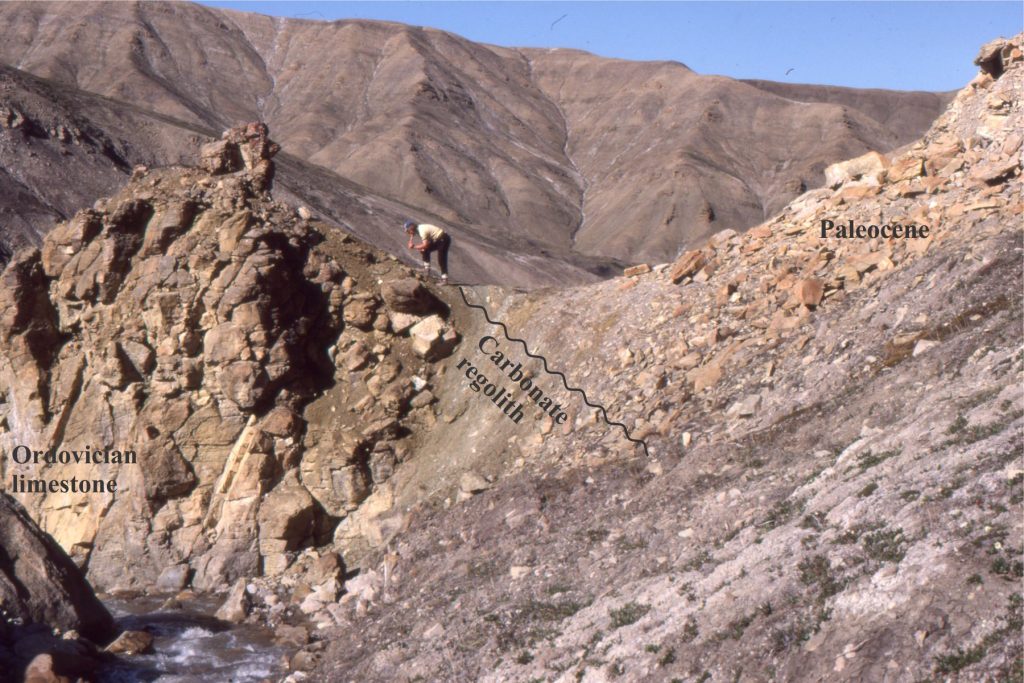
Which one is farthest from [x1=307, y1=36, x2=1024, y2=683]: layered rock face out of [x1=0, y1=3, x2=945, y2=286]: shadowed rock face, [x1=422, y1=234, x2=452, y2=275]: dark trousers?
[x1=0, y1=3, x2=945, y2=286]: shadowed rock face

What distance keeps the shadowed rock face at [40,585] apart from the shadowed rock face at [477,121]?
4414 cm

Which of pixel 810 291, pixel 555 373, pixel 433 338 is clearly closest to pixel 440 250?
pixel 433 338

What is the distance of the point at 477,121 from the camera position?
106125 millimetres

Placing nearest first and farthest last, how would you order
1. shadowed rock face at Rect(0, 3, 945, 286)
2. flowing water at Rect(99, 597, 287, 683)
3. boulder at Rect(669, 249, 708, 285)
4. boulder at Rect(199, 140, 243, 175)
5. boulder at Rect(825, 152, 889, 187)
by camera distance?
flowing water at Rect(99, 597, 287, 683) < boulder at Rect(669, 249, 708, 285) < boulder at Rect(825, 152, 889, 187) < boulder at Rect(199, 140, 243, 175) < shadowed rock face at Rect(0, 3, 945, 286)

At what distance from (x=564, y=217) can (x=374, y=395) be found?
74.1m

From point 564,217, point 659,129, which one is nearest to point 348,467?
point 564,217

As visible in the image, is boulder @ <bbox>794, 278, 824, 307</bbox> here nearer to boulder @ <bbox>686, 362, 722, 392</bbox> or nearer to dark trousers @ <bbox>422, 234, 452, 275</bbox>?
boulder @ <bbox>686, 362, 722, 392</bbox>

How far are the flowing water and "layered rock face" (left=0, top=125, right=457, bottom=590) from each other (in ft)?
3.01

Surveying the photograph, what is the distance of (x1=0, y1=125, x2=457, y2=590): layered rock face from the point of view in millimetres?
16156

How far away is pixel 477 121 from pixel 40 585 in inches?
3806

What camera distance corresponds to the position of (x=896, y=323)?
1216 centimetres

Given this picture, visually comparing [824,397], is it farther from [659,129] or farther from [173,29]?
[173,29]

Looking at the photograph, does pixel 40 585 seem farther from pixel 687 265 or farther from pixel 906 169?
pixel 906 169

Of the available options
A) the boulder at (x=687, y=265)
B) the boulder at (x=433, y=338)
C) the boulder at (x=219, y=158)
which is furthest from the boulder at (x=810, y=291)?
the boulder at (x=219, y=158)
